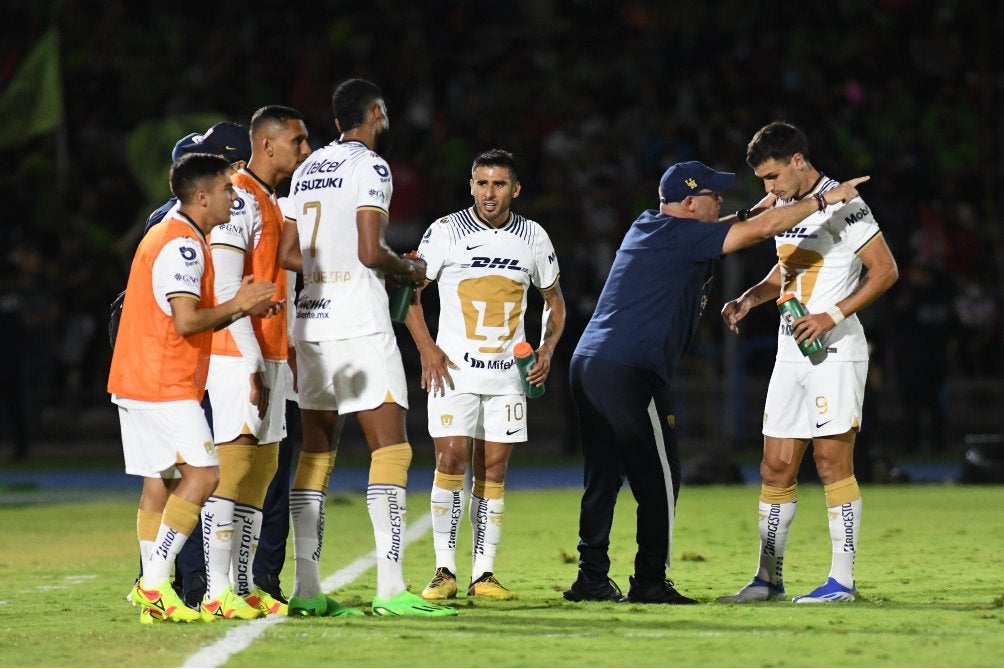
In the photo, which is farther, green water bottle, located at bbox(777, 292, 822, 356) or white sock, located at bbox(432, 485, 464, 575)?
white sock, located at bbox(432, 485, 464, 575)

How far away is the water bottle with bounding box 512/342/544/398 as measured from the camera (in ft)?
29.1

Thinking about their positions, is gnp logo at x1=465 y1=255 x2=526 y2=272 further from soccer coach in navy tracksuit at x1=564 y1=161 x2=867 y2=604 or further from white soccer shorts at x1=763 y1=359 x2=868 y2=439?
white soccer shorts at x1=763 y1=359 x2=868 y2=439

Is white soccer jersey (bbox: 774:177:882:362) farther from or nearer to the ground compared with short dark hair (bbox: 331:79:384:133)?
nearer to the ground

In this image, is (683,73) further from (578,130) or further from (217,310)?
(217,310)

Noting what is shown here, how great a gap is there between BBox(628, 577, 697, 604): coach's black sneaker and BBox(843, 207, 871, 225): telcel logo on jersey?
6.88 ft

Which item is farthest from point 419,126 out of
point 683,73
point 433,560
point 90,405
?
point 433,560

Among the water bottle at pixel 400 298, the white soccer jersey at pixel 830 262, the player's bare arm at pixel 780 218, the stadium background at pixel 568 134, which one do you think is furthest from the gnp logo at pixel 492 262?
the stadium background at pixel 568 134

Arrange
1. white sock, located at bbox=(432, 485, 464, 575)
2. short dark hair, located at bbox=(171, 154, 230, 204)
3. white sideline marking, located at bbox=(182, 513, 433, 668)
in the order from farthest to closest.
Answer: white sock, located at bbox=(432, 485, 464, 575)
short dark hair, located at bbox=(171, 154, 230, 204)
white sideline marking, located at bbox=(182, 513, 433, 668)

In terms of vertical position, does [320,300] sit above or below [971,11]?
below

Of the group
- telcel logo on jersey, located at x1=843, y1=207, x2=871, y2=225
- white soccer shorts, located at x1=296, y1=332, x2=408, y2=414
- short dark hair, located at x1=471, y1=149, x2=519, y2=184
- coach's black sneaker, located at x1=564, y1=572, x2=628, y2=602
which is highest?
short dark hair, located at x1=471, y1=149, x2=519, y2=184

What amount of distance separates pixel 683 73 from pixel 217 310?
16.8 metres

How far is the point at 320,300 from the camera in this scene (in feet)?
26.3

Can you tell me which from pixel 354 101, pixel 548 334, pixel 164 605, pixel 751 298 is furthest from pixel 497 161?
pixel 164 605

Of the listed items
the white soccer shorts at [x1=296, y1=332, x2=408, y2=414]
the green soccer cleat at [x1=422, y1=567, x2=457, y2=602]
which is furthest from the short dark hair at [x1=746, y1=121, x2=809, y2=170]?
the green soccer cleat at [x1=422, y1=567, x2=457, y2=602]
